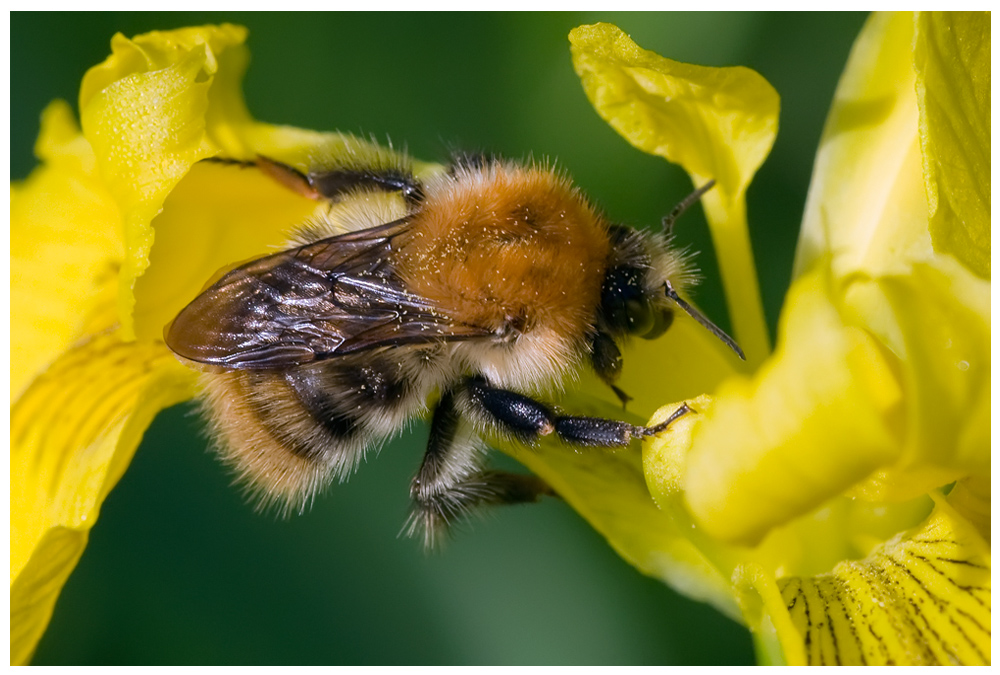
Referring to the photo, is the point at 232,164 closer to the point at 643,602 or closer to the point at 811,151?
the point at 643,602

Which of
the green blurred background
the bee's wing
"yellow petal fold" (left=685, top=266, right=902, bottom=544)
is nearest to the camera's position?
"yellow petal fold" (left=685, top=266, right=902, bottom=544)

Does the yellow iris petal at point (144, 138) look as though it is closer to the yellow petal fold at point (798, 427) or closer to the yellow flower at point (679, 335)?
the yellow flower at point (679, 335)

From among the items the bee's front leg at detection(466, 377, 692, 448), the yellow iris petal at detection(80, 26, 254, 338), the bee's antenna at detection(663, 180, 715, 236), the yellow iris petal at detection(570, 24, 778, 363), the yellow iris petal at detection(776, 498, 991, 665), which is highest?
the yellow iris petal at detection(570, 24, 778, 363)

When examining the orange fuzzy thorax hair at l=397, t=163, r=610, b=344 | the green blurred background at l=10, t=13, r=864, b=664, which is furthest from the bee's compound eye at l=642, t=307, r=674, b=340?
the green blurred background at l=10, t=13, r=864, b=664

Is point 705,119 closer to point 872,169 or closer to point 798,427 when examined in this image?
point 872,169

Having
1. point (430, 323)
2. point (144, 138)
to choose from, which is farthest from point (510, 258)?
point (144, 138)

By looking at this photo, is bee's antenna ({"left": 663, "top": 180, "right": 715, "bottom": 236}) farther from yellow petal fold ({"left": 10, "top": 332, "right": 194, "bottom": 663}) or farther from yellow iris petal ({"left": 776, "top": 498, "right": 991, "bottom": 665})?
yellow petal fold ({"left": 10, "top": 332, "right": 194, "bottom": 663})

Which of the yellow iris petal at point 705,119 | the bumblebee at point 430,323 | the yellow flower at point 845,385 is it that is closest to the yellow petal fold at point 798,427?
the yellow flower at point 845,385
